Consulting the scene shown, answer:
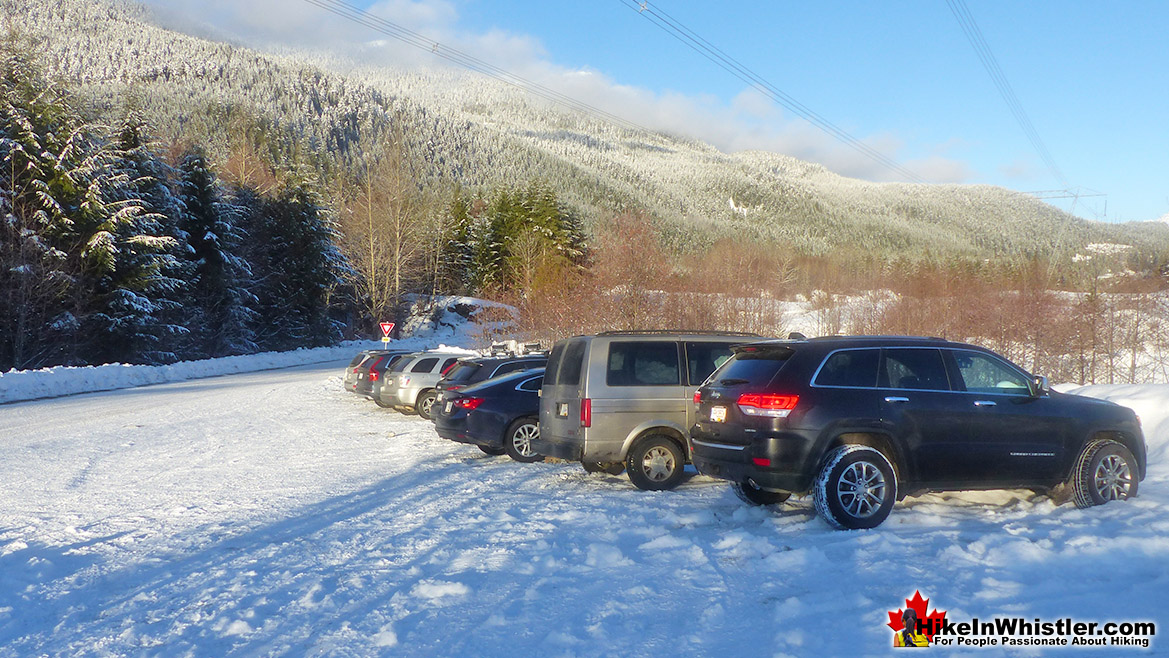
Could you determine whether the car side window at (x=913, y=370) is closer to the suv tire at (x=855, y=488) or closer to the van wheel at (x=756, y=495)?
the suv tire at (x=855, y=488)

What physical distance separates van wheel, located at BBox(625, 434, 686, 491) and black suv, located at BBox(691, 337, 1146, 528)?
1396 millimetres

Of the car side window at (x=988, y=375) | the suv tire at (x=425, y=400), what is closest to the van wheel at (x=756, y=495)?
the car side window at (x=988, y=375)

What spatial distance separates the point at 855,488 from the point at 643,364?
334 cm

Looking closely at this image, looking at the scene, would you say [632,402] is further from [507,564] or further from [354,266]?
[354,266]

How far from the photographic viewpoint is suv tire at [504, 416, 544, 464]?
1202 centimetres

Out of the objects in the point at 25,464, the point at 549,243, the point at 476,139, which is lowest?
the point at 25,464

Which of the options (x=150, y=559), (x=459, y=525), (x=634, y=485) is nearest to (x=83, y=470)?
(x=150, y=559)

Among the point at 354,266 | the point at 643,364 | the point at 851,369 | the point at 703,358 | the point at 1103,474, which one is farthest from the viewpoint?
the point at 354,266

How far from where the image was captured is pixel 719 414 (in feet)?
25.1

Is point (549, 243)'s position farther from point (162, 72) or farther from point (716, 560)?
point (162, 72)

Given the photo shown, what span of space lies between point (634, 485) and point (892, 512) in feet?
10.3

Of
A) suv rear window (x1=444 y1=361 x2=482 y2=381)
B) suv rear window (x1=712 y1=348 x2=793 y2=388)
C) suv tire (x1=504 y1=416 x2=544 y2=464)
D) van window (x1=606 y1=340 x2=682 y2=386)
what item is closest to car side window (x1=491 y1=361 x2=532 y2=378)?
suv rear window (x1=444 y1=361 x2=482 y2=381)

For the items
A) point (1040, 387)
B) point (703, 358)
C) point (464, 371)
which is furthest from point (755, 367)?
point (464, 371)

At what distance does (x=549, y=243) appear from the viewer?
5828cm
